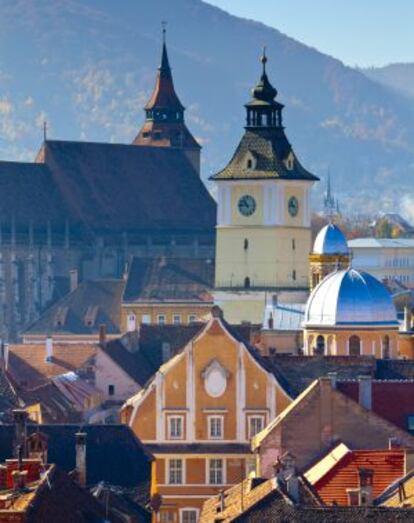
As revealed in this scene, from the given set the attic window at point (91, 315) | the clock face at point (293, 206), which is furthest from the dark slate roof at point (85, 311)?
the clock face at point (293, 206)

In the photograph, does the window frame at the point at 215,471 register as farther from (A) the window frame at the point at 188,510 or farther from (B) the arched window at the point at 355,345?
(B) the arched window at the point at 355,345

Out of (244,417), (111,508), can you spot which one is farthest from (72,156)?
(111,508)

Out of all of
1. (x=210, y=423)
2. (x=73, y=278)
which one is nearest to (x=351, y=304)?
(x=210, y=423)

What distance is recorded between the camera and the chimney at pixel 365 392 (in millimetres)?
75875

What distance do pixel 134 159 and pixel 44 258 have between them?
10695 mm

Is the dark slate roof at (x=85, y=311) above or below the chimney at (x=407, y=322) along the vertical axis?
above

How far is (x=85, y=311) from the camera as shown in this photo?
A: 158250 millimetres

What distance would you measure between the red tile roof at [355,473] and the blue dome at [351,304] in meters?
31.4

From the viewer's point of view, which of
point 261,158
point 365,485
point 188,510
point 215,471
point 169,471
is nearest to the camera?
point 365,485

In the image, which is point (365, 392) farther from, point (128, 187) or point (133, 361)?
point (128, 187)

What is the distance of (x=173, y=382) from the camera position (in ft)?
268

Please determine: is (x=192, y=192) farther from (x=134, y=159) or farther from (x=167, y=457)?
(x=167, y=457)

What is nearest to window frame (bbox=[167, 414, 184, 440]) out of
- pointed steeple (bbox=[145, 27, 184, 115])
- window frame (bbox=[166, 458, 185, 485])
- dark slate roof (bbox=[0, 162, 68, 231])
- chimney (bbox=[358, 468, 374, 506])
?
window frame (bbox=[166, 458, 185, 485])

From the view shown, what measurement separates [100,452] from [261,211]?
7474cm
